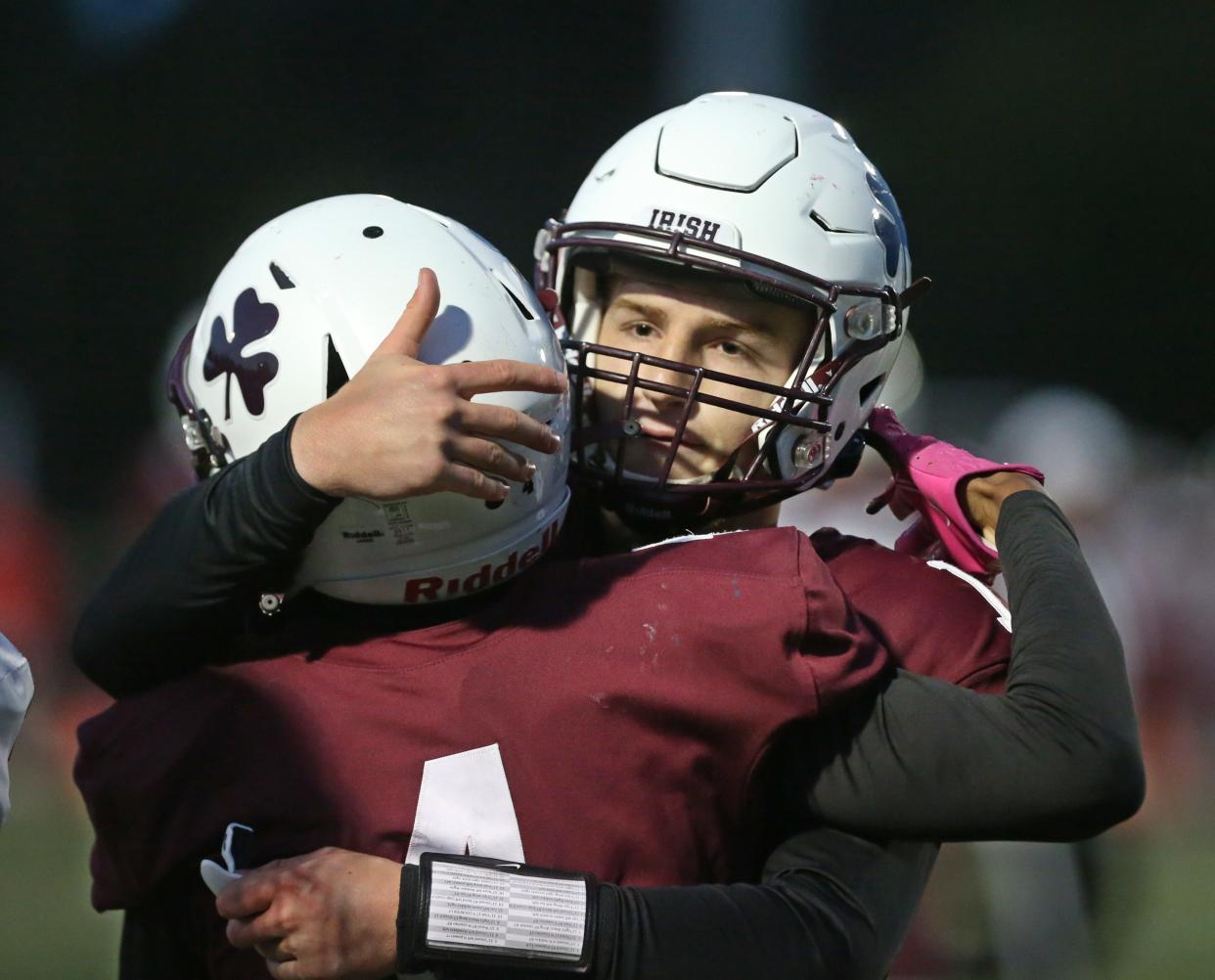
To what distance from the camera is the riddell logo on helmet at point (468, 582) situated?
1.79 metres

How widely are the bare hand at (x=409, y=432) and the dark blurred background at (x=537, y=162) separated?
6.90 metres

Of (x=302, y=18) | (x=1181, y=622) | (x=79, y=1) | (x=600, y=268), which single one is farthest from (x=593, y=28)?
(x=600, y=268)

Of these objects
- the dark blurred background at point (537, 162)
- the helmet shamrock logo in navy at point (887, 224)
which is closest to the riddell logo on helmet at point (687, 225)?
the helmet shamrock logo in navy at point (887, 224)

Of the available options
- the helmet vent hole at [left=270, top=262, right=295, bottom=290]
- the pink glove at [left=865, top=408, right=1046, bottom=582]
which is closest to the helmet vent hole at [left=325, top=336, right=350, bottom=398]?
the helmet vent hole at [left=270, top=262, right=295, bottom=290]

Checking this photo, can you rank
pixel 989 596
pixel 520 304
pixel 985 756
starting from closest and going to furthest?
pixel 985 756, pixel 520 304, pixel 989 596

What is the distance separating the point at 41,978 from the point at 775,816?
350 centimetres

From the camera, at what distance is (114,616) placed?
1758 millimetres

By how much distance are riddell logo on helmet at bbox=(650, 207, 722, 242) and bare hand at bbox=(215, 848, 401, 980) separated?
1.14 metres

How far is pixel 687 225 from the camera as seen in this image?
2398mm

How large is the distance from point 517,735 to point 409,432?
0.36 m

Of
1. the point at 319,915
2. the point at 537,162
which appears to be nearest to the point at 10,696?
the point at 319,915

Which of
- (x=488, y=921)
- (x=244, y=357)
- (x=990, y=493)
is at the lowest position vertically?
(x=488, y=921)

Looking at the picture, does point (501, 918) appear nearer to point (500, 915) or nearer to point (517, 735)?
point (500, 915)

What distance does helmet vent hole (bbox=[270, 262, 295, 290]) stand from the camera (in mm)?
1851
